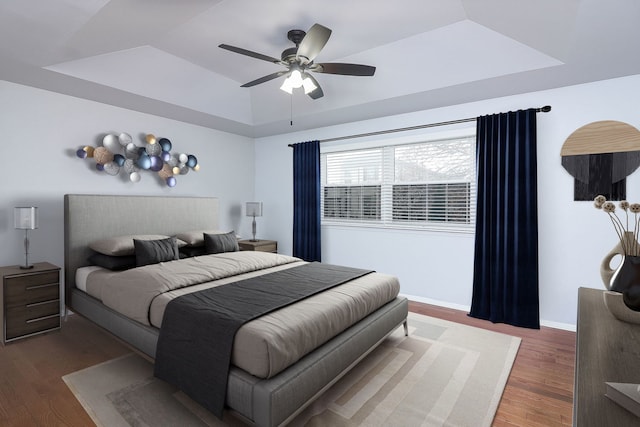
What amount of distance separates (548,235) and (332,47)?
9.93ft

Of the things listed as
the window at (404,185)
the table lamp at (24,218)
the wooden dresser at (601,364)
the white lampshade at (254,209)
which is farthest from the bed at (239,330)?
the window at (404,185)

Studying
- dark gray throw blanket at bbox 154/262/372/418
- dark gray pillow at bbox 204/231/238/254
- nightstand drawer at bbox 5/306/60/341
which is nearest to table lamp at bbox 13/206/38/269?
nightstand drawer at bbox 5/306/60/341

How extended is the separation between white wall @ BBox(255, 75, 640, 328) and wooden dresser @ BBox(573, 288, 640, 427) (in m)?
1.80

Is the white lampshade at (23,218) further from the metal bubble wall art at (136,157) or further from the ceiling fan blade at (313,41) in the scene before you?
the ceiling fan blade at (313,41)

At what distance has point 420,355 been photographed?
2799 mm

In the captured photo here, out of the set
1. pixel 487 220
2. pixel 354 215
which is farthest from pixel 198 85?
pixel 487 220

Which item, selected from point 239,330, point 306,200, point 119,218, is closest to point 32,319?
point 119,218

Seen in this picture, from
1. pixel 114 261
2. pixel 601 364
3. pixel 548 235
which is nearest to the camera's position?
pixel 601 364

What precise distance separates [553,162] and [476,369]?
2.30m

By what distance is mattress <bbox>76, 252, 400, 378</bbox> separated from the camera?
1819 mm

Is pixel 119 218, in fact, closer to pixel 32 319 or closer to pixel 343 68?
pixel 32 319

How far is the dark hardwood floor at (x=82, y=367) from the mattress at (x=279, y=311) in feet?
1.45

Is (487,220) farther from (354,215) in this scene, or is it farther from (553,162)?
(354,215)

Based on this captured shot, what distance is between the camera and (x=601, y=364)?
3.93 feet
